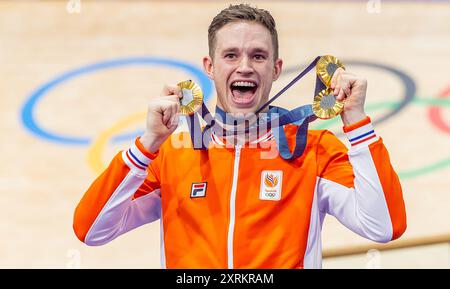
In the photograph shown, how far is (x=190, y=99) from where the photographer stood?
2.29 m

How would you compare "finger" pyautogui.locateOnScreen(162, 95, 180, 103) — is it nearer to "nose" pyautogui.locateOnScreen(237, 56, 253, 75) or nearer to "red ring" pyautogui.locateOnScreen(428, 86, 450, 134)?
"nose" pyautogui.locateOnScreen(237, 56, 253, 75)

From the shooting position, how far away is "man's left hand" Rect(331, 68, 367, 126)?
7.11 ft

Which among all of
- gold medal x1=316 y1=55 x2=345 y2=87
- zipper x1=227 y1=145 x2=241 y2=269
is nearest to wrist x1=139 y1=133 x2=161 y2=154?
zipper x1=227 y1=145 x2=241 y2=269

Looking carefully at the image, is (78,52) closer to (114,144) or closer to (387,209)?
(114,144)

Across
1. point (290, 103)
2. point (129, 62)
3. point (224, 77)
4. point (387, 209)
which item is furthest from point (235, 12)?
point (129, 62)

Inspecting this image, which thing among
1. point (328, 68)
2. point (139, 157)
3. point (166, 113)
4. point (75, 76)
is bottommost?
point (139, 157)

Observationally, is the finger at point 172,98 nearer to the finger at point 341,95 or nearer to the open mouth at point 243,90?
the open mouth at point 243,90

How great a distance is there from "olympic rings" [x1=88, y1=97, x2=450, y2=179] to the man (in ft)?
6.63

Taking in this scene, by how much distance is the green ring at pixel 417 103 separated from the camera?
434 cm

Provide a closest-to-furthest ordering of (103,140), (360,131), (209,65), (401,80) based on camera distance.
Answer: (360,131) < (209,65) < (103,140) < (401,80)

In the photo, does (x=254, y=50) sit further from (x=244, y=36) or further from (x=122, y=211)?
(x=122, y=211)

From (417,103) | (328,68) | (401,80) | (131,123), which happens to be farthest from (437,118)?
(328,68)

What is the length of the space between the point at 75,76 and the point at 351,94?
3076 mm

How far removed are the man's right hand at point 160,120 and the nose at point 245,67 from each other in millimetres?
211
